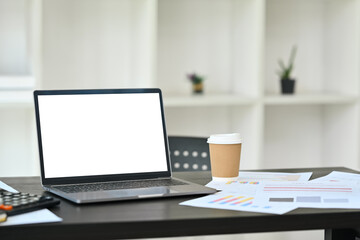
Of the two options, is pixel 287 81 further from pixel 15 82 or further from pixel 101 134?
pixel 101 134

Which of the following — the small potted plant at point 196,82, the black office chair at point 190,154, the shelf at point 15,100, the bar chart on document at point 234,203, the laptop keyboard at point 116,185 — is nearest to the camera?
the bar chart on document at point 234,203

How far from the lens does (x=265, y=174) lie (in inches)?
71.2

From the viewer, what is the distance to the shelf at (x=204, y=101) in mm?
3164

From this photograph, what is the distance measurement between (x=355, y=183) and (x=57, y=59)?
6.82 ft

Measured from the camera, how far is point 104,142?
1.66 meters

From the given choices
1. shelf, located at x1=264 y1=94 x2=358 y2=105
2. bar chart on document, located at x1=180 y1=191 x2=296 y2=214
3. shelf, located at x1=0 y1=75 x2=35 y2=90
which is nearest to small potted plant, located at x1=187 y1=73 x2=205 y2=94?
shelf, located at x1=264 y1=94 x2=358 y2=105

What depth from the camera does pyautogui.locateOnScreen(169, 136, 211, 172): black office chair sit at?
7.70 ft

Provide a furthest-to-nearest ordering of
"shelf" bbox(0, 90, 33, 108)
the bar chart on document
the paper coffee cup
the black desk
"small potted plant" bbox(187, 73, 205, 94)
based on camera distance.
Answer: "small potted plant" bbox(187, 73, 205, 94) → "shelf" bbox(0, 90, 33, 108) → the paper coffee cup → the bar chart on document → the black desk

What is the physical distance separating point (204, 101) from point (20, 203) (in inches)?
79.3

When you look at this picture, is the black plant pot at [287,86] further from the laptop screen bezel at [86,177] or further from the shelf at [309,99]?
the laptop screen bezel at [86,177]

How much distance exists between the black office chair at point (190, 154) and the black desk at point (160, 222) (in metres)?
0.98

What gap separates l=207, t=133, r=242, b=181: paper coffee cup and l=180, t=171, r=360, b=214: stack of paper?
0.11 feet

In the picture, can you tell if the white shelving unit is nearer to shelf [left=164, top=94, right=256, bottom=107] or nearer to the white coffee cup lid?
shelf [left=164, top=94, right=256, bottom=107]

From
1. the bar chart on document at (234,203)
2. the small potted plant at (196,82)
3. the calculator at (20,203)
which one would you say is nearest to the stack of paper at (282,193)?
the bar chart on document at (234,203)
